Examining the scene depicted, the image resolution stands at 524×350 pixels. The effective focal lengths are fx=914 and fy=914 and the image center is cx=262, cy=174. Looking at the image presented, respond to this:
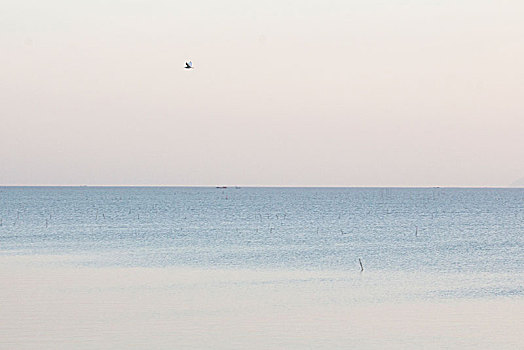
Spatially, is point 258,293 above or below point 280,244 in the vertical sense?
below

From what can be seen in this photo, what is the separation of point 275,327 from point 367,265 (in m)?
27.3

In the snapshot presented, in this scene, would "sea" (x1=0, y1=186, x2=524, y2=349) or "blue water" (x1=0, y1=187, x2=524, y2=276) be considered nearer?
"sea" (x1=0, y1=186, x2=524, y2=349)

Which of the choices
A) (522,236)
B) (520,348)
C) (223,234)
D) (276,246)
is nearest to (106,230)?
(223,234)

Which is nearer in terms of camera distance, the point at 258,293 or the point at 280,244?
the point at 258,293

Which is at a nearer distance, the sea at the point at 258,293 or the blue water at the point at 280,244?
the sea at the point at 258,293

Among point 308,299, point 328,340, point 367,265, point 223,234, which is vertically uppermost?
point 223,234

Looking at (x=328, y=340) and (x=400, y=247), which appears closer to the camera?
(x=328, y=340)

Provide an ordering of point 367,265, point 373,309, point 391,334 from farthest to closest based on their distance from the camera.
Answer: point 367,265 < point 373,309 < point 391,334

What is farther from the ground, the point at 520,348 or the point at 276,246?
the point at 276,246

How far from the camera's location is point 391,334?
3662 centimetres

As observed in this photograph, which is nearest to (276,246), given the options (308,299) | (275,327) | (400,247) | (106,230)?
(400,247)

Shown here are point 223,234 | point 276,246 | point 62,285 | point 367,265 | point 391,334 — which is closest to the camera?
A: point 391,334

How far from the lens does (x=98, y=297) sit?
45656mm

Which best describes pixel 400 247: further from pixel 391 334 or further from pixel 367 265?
pixel 391 334
